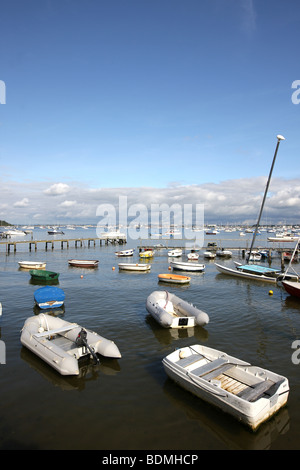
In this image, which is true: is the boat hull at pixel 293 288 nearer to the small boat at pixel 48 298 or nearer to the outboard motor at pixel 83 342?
the outboard motor at pixel 83 342

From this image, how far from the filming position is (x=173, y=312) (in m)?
18.6

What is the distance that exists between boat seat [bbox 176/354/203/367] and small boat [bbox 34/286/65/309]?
11959 millimetres

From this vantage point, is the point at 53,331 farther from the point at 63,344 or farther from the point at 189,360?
the point at 189,360

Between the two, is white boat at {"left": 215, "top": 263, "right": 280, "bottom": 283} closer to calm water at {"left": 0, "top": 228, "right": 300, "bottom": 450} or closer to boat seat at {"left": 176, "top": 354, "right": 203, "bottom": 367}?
calm water at {"left": 0, "top": 228, "right": 300, "bottom": 450}

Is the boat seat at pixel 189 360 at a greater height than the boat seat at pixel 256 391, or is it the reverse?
the boat seat at pixel 189 360

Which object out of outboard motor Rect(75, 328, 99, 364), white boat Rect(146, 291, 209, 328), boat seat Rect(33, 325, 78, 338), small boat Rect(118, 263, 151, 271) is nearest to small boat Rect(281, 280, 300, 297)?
white boat Rect(146, 291, 209, 328)

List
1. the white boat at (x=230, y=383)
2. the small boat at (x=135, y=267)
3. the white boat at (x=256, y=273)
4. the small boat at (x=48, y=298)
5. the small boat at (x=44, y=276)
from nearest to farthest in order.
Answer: the white boat at (x=230, y=383) < the small boat at (x=48, y=298) < the small boat at (x=44, y=276) < the white boat at (x=256, y=273) < the small boat at (x=135, y=267)

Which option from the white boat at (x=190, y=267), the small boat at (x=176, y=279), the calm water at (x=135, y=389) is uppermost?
the white boat at (x=190, y=267)

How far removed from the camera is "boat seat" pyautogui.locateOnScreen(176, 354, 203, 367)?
1062cm

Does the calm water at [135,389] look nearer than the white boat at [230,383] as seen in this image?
Yes

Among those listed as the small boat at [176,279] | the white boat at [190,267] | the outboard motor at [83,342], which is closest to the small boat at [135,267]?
the white boat at [190,267]

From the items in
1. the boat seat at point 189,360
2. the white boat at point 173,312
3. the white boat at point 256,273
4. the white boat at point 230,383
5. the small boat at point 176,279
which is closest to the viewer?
the white boat at point 230,383

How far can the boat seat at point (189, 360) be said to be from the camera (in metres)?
10.6
